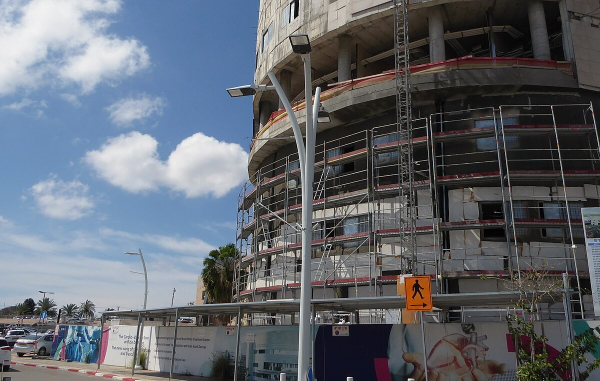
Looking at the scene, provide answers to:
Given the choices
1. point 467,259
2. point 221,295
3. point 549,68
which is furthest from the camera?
point 221,295

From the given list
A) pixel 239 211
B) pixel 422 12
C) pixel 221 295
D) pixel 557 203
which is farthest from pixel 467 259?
pixel 221 295

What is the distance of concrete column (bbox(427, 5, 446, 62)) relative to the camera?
82.4 ft

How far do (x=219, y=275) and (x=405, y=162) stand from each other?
23.2 meters

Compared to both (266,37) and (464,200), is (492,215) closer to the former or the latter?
(464,200)

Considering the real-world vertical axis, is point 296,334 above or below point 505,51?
below

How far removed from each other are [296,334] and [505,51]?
21.7m

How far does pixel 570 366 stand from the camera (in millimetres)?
10992

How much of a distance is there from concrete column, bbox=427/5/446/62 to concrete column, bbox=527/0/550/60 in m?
4.44

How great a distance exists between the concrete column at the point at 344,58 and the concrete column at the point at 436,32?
462cm

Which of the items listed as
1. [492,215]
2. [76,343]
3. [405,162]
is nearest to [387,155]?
[405,162]

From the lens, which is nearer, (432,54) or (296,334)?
(296,334)

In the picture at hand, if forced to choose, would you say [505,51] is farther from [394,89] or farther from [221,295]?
[221,295]

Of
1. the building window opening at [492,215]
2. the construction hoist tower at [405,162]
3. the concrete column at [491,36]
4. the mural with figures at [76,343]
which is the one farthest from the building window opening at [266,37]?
the mural with figures at [76,343]

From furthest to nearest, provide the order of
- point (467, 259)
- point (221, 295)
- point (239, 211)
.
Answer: point (221, 295) < point (239, 211) < point (467, 259)
